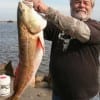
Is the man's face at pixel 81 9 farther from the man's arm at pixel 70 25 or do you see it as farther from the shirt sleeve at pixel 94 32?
the man's arm at pixel 70 25

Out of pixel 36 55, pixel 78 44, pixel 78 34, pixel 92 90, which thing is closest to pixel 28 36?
pixel 36 55

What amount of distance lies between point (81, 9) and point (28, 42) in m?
1.51

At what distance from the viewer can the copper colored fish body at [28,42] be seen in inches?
138

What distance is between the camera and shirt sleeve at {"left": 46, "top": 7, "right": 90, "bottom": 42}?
4.32 meters

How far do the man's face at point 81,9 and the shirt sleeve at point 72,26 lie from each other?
0.31 meters

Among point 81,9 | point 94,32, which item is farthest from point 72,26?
point 81,9

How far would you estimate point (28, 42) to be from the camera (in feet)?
11.5

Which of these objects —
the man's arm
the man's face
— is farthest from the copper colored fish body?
the man's face

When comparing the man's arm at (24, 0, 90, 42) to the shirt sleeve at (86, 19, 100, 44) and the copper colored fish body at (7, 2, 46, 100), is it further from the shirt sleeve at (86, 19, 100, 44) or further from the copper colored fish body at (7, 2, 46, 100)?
the copper colored fish body at (7, 2, 46, 100)

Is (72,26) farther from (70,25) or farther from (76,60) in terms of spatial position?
(76,60)

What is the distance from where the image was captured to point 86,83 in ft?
15.8

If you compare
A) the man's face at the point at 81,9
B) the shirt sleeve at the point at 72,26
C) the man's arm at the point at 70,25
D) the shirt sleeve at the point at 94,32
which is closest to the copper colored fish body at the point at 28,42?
the man's arm at the point at 70,25

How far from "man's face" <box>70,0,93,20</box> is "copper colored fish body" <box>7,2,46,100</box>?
136cm

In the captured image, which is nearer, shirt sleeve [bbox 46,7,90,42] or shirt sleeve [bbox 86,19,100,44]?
shirt sleeve [bbox 46,7,90,42]
